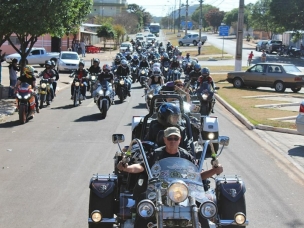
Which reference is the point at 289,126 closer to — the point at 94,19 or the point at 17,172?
the point at 17,172

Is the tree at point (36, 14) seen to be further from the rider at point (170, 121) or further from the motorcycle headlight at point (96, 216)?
the motorcycle headlight at point (96, 216)

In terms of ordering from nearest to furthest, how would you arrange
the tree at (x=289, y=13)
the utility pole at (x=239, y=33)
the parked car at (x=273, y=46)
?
the utility pole at (x=239, y=33)
the tree at (x=289, y=13)
the parked car at (x=273, y=46)

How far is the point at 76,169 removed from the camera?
1102 centimetres

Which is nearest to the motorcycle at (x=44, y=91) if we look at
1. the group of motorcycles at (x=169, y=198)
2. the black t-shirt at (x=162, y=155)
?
the group of motorcycles at (x=169, y=198)

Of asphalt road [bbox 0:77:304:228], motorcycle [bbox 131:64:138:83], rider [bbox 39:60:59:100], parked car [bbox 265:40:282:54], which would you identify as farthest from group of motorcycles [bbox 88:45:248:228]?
parked car [bbox 265:40:282:54]

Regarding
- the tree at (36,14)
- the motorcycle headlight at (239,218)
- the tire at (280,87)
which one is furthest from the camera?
the tire at (280,87)

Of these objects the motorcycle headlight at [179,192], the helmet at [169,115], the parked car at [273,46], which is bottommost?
the parked car at [273,46]

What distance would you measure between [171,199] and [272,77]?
25523mm

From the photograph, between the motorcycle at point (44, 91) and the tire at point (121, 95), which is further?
the tire at point (121, 95)

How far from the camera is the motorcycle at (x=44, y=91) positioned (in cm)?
2173

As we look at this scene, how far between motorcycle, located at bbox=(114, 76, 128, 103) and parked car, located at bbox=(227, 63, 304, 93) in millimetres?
8817

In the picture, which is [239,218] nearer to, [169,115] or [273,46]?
[169,115]

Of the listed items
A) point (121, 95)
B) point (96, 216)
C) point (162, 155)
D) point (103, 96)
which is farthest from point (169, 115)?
point (121, 95)

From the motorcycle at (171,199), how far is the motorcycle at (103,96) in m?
11.0
